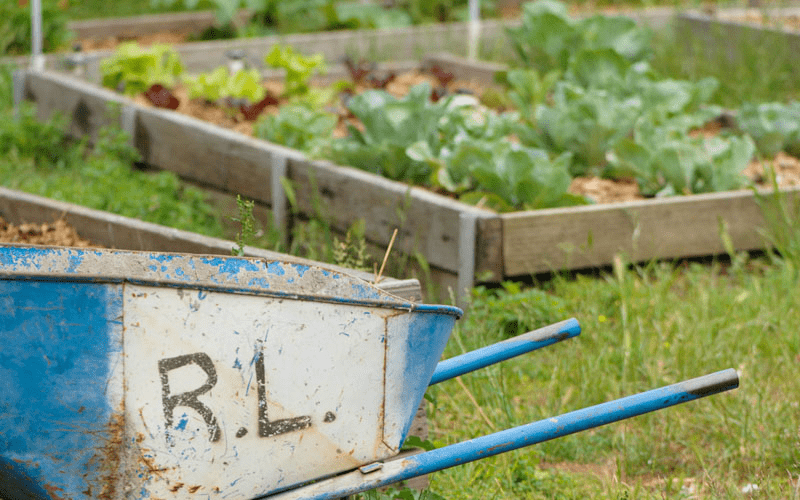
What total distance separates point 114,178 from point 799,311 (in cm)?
287

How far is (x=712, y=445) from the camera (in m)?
2.53

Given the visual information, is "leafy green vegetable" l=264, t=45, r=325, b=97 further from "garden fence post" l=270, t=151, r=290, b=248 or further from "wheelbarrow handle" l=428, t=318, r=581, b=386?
"wheelbarrow handle" l=428, t=318, r=581, b=386

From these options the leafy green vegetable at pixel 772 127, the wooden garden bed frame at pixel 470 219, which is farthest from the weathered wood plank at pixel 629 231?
the leafy green vegetable at pixel 772 127

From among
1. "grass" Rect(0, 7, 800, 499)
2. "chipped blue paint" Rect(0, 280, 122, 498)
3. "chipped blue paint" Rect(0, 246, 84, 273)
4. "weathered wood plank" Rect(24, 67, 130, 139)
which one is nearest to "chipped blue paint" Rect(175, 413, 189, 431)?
"chipped blue paint" Rect(0, 280, 122, 498)

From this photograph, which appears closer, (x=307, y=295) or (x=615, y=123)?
(x=307, y=295)

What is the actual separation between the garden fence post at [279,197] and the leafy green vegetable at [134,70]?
150 cm

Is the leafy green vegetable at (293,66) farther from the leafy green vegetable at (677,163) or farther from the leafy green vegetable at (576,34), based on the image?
the leafy green vegetable at (677,163)

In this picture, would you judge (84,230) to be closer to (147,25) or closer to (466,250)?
(466,250)

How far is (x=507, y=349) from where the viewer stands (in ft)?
6.71

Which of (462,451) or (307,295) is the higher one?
(307,295)

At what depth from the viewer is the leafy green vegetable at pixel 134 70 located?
16.2 feet

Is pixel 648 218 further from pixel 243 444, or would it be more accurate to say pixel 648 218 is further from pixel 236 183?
pixel 243 444

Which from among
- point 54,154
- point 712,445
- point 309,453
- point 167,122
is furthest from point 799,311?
point 54,154

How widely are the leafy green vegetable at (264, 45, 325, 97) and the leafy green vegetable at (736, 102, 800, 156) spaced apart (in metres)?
2.24
